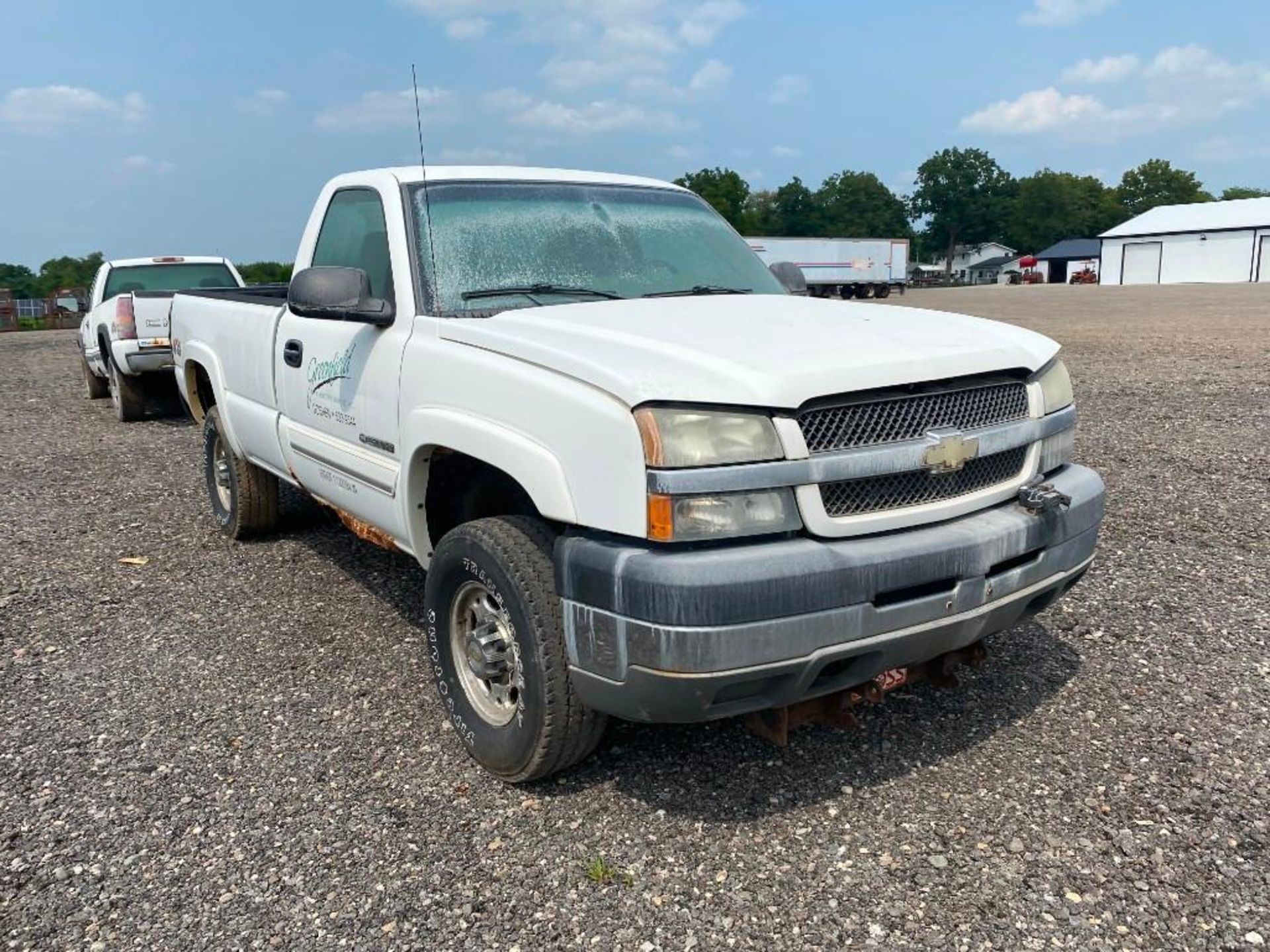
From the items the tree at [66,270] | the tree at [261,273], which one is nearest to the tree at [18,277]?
the tree at [66,270]

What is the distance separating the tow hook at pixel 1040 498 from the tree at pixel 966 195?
133300mm

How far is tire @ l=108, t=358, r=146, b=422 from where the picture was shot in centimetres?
1095

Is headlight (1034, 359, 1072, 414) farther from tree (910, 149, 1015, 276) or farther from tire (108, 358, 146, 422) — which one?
tree (910, 149, 1015, 276)

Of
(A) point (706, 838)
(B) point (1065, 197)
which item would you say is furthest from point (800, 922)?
(B) point (1065, 197)

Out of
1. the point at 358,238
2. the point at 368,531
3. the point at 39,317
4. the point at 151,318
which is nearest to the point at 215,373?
the point at 358,238

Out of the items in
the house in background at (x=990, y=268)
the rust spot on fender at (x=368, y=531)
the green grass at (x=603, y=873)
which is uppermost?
the rust spot on fender at (x=368, y=531)

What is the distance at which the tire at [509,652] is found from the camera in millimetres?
2762

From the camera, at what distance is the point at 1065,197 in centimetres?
11894

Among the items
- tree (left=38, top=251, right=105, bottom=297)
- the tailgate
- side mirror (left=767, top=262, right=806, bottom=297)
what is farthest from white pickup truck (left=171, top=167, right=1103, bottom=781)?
tree (left=38, top=251, right=105, bottom=297)

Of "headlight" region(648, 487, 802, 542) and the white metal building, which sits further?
the white metal building

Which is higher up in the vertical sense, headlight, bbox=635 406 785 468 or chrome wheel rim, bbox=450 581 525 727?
headlight, bbox=635 406 785 468

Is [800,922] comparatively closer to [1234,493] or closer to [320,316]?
[320,316]

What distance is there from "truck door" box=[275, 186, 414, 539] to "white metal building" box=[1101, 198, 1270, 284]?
76.4m

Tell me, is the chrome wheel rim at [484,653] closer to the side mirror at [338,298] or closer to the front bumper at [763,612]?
the front bumper at [763,612]
